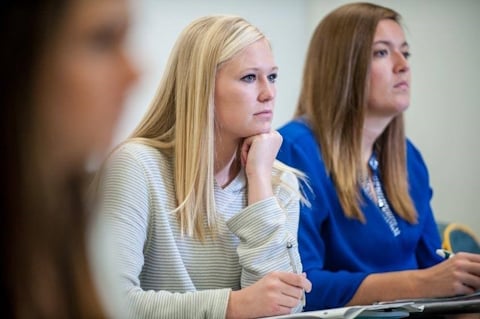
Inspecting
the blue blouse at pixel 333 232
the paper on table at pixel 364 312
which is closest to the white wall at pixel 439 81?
the blue blouse at pixel 333 232

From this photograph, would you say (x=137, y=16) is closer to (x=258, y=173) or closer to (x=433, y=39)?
(x=258, y=173)

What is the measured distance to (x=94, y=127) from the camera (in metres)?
0.35

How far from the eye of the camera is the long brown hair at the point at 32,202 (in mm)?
359

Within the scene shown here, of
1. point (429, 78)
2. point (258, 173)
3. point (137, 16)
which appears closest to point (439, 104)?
point (429, 78)

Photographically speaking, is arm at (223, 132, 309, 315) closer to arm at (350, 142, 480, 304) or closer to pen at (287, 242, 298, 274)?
pen at (287, 242, 298, 274)

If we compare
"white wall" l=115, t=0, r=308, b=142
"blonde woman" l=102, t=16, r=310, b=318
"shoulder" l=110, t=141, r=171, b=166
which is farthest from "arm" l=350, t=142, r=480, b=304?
"white wall" l=115, t=0, r=308, b=142

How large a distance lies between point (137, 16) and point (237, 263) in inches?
46.0

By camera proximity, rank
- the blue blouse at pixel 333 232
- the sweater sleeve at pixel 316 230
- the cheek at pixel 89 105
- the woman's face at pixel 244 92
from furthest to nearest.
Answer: the blue blouse at pixel 333 232 → the sweater sleeve at pixel 316 230 → the woman's face at pixel 244 92 → the cheek at pixel 89 105

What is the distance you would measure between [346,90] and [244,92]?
1.64 feet

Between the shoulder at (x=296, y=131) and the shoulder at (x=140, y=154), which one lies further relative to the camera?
the shoulder at (x=296, y=131)

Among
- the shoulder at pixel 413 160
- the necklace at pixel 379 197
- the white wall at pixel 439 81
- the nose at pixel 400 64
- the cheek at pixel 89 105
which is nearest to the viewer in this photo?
the cheek at pixel 89 105

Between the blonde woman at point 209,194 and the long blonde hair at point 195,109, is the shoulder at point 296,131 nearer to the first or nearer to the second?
the blonde woman at point 209,194

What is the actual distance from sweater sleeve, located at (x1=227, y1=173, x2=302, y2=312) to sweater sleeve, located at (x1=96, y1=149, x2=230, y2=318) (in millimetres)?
115

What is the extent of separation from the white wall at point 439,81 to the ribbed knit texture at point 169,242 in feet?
4.79
